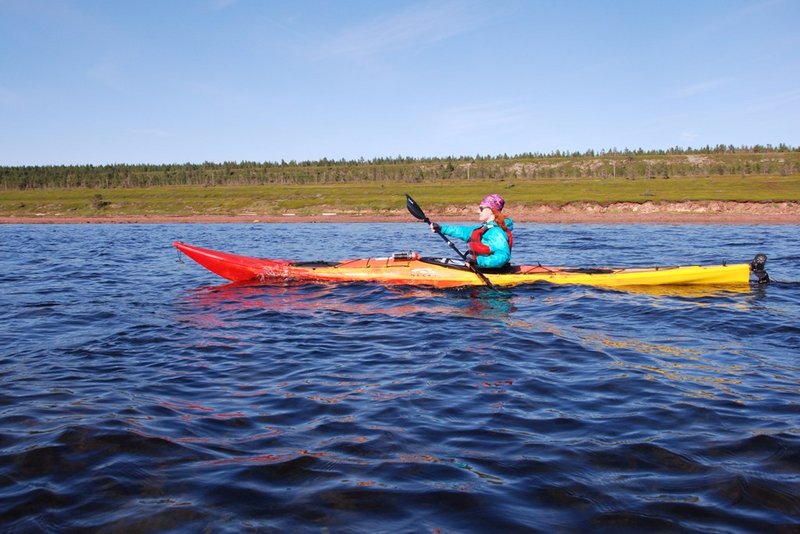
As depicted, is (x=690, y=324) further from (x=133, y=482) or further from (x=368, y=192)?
(x=368, y=192)

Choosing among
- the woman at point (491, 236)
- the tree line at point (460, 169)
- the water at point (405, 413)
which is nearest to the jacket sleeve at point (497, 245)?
the woman at point (491, 236)

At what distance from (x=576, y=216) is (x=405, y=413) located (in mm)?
31596

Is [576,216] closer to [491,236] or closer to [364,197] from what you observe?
[364,197]

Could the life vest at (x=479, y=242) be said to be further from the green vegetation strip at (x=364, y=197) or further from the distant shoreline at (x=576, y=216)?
the green vegetation strip at (x=364, y=197)

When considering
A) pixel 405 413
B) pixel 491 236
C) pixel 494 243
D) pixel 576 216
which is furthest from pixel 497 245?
pixel 576 216

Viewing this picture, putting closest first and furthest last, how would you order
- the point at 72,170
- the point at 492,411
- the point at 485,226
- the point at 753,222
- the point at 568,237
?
the point at 492,411, the point at 485,226, the point at 568,237, the point at 753,222, the point at 72,170

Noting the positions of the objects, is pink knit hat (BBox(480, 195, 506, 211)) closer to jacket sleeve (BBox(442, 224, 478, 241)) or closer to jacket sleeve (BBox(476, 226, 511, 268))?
jacket sleeve (BBox(476, 226, 511, 268))

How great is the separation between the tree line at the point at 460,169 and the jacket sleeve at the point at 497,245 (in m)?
47.5

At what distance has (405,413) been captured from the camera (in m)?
5.11

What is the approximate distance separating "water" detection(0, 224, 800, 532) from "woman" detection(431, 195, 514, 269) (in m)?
0.81

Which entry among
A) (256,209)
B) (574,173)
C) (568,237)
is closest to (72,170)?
(256,209)

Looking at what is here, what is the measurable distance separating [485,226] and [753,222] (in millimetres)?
23736

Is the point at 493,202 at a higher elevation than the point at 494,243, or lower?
higher

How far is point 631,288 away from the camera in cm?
1128
